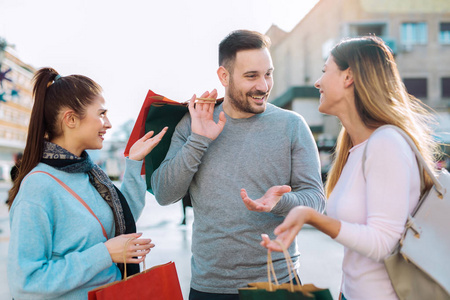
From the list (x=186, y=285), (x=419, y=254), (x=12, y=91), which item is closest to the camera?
(x=419, y=254)

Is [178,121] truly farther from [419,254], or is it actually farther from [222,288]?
[419,254]

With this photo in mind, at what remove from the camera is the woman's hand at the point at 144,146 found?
2307mm

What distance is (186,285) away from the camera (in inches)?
206

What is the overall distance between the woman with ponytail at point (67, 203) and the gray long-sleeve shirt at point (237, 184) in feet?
0.87

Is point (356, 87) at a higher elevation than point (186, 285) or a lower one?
higher

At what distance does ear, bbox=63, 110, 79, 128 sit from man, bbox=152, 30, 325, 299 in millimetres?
542

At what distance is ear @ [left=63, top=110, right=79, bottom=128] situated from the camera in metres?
2.05

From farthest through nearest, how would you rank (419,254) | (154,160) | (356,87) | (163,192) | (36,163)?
(154,160) → (163,192) → (36,163) → (356,87) → (419,254)

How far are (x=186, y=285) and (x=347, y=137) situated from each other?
12.5 ft

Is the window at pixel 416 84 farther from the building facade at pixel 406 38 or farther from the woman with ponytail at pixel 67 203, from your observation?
the woman with ponytail at pixel 67 203

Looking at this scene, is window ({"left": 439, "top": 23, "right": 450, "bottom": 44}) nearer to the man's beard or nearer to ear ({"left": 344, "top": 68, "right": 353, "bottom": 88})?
the man's beard

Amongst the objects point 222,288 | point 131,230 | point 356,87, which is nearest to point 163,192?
point 131,230

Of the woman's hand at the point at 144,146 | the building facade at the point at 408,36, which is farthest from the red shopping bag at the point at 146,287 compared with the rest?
the building facade at the point at 408,36

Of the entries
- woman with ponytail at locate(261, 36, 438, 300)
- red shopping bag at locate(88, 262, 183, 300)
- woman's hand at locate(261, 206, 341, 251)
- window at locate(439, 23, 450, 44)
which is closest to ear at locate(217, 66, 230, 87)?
woman with ponytail at locate(261, 36, 438, 300)
